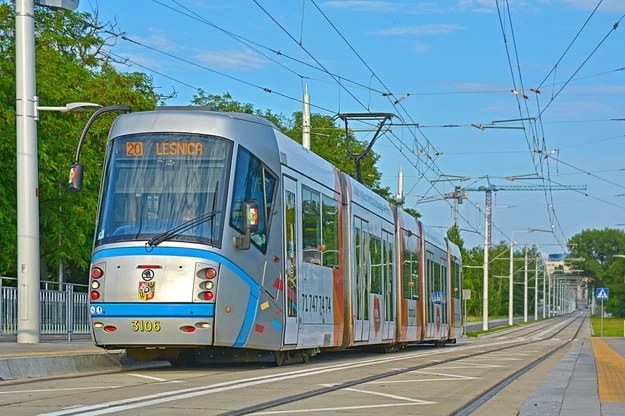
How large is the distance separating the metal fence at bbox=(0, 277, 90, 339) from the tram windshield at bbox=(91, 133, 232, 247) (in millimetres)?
10304

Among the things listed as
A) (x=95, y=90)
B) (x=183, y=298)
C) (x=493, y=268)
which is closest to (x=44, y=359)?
(x=183, y=298)

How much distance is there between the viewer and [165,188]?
51.8ft

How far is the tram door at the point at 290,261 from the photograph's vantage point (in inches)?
693

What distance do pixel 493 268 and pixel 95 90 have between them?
121356 mm

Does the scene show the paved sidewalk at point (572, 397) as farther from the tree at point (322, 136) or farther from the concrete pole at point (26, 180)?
the tree at point (322, 136)

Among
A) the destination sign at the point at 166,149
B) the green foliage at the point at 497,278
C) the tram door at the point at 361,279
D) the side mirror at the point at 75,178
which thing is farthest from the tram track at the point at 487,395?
the green foliage at the point at 497,278

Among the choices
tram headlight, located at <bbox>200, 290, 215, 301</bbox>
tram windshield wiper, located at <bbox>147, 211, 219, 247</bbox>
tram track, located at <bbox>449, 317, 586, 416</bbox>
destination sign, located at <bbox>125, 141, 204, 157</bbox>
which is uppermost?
destination sign, located at <bbox>125, 141, 204, 157</bbox>

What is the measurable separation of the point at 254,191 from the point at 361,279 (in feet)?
22.9

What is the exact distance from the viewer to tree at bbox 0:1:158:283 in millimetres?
34406

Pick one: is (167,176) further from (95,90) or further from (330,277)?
(95,90)

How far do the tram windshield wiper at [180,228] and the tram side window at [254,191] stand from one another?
0.35m

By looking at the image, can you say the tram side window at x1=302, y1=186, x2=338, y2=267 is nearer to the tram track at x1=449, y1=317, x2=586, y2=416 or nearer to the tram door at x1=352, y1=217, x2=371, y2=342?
the tram door at x1=352, y1=217, x2=371, y2=342

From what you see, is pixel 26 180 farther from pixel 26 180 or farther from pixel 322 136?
pixel 322 136

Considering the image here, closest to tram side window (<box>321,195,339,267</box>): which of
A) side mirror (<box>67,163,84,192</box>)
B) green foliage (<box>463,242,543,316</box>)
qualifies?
side mirror (<box>67,163,84,192</box>)
